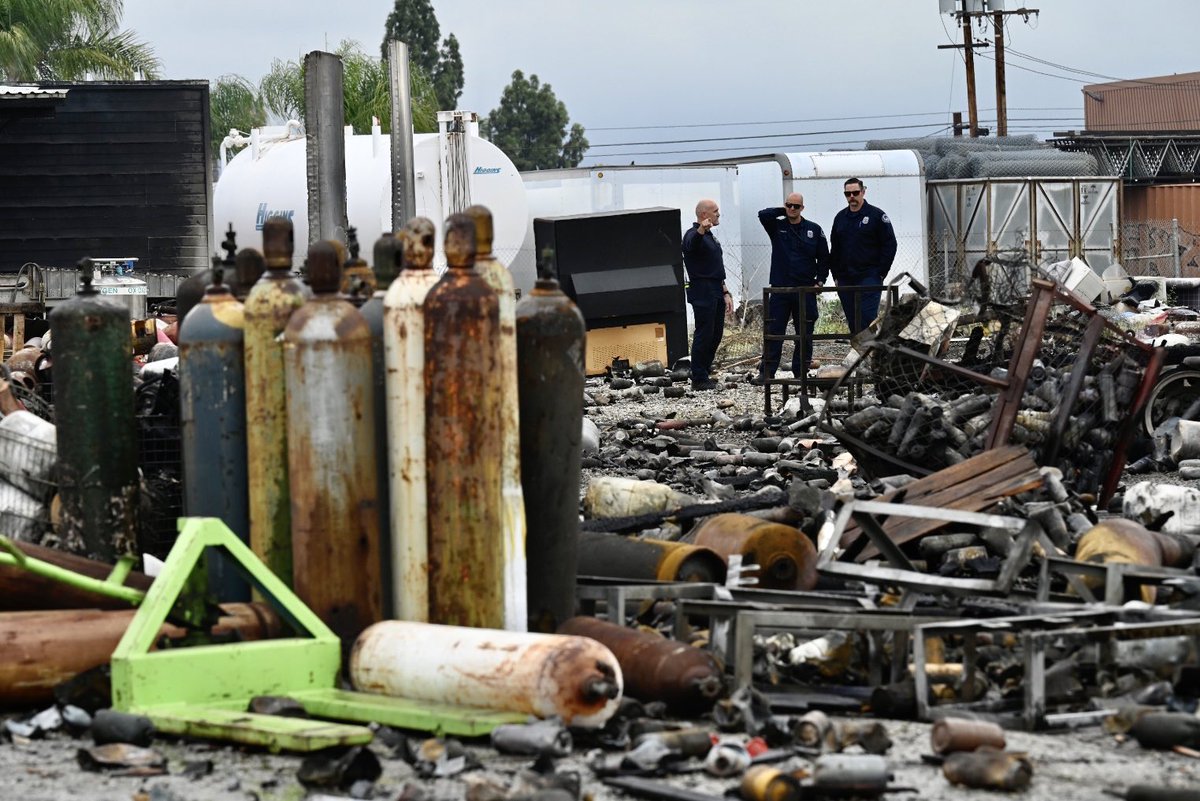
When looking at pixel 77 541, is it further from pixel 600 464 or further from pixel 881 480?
pixel 600 464

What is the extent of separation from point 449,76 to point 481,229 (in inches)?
3006

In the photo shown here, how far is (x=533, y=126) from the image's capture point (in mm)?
86625

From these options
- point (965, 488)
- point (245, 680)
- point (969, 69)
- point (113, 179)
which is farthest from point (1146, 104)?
point (245, 680)

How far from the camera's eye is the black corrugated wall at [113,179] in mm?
23438

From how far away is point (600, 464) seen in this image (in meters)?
11.1

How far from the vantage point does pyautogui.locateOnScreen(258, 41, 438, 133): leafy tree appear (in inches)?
1709

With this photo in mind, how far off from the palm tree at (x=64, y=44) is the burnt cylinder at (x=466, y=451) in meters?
36.3

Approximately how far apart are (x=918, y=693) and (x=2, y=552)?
2.84 metres

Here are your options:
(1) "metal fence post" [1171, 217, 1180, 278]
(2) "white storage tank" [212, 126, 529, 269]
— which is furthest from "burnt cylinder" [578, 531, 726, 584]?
(1) "metal fence post" [1171, 217, 1180, 278]

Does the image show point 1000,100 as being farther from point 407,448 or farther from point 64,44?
point 407,448

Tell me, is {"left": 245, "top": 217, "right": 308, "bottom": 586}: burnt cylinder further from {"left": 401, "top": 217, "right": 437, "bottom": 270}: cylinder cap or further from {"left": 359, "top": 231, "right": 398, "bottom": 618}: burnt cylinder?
{"left": 401, "top": 217, "right": 437, "bottom": 270}: cylinder cap

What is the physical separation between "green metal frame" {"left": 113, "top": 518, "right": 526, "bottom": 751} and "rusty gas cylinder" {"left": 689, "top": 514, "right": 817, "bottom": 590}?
1765mm

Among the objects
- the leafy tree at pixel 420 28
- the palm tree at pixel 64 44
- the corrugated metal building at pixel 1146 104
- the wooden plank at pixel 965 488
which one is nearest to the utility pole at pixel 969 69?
the corrugated metal building at pixel 1146 104

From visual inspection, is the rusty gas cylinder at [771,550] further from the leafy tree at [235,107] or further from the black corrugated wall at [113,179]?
the leafy tree at [235,107]
